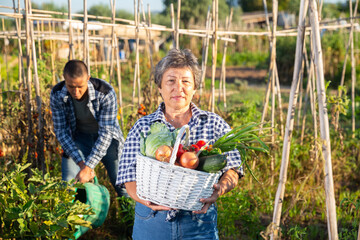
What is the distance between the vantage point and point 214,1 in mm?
3236

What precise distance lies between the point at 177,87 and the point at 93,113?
1.28 meters

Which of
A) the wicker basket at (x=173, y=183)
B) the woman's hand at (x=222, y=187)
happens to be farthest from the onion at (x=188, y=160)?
the woman's hand at (x=222, y=187)

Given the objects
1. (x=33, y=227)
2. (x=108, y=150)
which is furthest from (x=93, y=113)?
(x=33, y=227)

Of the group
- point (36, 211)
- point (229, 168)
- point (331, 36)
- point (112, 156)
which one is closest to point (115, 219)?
point (112, 156)

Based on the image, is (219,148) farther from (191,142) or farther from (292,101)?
(292,101)

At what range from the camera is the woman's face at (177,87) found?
1.75 m

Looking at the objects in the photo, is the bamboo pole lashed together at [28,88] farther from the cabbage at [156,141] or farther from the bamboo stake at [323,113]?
the bamboo stake at [323,113]

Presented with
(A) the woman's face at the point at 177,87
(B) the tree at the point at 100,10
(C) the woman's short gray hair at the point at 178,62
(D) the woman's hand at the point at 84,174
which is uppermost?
(B) the tree at the point at 100,10

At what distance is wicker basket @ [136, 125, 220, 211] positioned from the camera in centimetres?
141

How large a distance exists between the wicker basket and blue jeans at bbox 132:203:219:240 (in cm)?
16

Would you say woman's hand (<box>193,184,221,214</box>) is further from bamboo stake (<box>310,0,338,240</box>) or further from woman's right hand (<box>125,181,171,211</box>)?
bamboo stake (<box>310,0,338,240</box>)

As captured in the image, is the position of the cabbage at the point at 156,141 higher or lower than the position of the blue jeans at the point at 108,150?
higher

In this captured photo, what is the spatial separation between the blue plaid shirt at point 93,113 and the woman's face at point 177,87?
3.77ft

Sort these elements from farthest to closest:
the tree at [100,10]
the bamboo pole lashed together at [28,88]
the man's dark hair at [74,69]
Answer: the tree at [100,10], the bamboo pole lashed together at [28,88], the man's dark hair at [74,69]
